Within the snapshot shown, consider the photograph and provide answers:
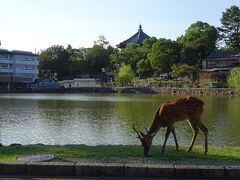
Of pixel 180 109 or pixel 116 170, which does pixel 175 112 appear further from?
pixel 116 170

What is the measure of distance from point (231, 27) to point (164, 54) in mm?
20274

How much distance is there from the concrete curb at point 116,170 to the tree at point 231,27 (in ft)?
297

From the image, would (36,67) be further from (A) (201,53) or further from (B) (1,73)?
(A) (201,53)

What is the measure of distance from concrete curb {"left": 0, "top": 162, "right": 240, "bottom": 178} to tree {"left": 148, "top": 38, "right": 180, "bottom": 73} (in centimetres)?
7709

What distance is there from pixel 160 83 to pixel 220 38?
65.5 feet

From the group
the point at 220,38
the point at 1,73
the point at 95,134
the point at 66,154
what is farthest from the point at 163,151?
the point at 1,73

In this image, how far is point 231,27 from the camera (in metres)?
94.8

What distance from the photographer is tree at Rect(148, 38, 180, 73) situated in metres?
84.4

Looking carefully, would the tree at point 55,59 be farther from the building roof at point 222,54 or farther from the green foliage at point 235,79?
the green foliage at point 235,79

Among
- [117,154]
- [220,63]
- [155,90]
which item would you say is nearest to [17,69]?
[155,90]

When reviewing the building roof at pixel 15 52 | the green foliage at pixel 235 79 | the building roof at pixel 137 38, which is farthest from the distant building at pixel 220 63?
the building roof at pixel 15 52

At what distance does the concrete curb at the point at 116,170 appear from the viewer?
751 cm

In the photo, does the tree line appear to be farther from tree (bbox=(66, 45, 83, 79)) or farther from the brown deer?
the brown deer

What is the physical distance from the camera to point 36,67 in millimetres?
110000
